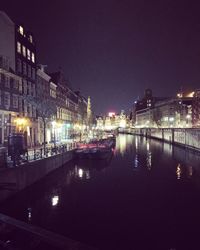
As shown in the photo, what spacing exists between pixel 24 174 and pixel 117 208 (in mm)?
9481

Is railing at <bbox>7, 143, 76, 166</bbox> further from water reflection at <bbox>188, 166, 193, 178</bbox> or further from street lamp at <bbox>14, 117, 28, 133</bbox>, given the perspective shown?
water reflection at <bbox>188, 166, 193, 178</bbox>

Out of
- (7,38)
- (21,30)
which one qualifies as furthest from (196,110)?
(7,38)

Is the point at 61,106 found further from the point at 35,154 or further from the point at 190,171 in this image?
the point at 35,154

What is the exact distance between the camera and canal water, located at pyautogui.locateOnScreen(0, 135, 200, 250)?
18297 millimetres

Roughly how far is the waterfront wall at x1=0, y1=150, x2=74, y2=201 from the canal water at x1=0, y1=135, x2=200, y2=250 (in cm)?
76

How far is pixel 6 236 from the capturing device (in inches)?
595

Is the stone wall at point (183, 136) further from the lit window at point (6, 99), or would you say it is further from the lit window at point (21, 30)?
the lit window at point (21, 30)

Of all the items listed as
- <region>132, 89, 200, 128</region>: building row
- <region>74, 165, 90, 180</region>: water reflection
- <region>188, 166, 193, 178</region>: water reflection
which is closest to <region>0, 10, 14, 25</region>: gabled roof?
<region>74, 165, 90, 180</region>: water reflection

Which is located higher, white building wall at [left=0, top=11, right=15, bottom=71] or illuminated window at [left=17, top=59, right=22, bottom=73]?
white building wall at [left=0, top=11, right=15, bottom=71]

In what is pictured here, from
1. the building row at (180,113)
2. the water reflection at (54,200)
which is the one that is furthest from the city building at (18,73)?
the building row at (180,113)

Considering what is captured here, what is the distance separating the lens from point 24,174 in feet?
87.7

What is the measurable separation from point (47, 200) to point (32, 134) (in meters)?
26.8

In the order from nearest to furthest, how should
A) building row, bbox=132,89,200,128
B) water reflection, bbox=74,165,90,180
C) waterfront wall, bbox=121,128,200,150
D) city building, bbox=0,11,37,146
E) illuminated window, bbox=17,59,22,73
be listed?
water reflection, bbox=74,165,90,180 < city building, bbox=0,11,37,146 < illuminated window, bbox=17,59,22,73 < waterfront wall, bbox=121,128,200,150 < building row, bbox=132,89,200,128

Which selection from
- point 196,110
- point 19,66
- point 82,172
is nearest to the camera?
point 82,172
